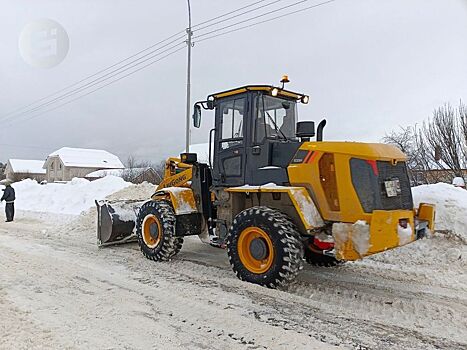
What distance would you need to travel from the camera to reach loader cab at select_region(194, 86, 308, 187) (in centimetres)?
609

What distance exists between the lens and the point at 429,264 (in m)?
6.67

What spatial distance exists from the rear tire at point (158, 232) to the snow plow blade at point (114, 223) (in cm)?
107

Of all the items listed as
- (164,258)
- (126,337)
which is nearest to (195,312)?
(126,337)

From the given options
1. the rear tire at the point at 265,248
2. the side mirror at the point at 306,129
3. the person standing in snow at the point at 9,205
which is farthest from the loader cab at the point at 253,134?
the person standing in snow at the point at 9,205

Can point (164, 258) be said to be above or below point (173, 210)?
below

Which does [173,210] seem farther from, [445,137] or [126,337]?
[445,137]

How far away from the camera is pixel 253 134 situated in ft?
20.5

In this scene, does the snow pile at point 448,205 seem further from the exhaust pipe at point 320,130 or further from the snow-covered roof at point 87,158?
the snow-covered roof at point 87,158

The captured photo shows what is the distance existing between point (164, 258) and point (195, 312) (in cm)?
247

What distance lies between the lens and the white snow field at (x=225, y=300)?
12.6 ft

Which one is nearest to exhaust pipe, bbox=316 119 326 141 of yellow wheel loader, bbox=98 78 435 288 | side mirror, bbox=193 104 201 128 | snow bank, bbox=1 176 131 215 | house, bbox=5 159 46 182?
yellow wheel loader, bbox=98 78 435 288

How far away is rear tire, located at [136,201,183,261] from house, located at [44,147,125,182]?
179 ft

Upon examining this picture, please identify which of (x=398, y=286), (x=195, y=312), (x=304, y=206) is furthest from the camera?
(x=398, y=286)

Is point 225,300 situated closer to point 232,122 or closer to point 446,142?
point 232,122
